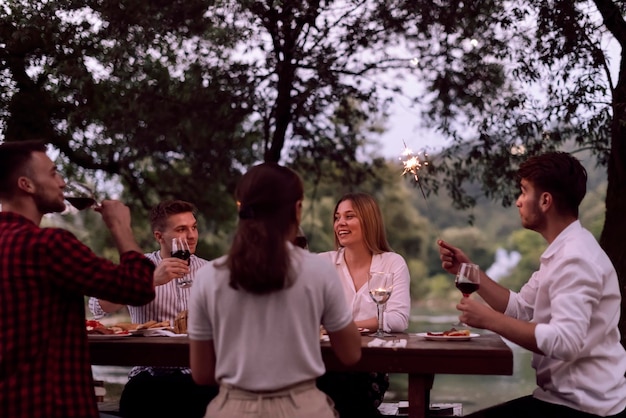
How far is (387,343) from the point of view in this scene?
3.11 meters

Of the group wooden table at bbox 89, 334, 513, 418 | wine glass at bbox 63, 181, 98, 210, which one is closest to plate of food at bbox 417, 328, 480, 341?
wooden table at bbox 89, 334, 513, 418

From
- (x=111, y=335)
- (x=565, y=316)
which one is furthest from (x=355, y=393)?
(x=565, y=316)

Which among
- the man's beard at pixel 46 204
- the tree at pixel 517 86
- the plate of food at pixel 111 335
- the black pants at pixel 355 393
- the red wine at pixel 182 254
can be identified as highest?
the tree at pixel 517 86

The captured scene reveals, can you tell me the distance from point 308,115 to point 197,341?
6407 millimetres

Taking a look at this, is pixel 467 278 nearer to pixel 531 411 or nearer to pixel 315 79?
pixel 531 411

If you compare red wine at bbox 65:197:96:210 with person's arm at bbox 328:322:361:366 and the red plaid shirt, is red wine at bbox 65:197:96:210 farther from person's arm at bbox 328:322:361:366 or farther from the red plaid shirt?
person's arm at bbox 328:322:361:366

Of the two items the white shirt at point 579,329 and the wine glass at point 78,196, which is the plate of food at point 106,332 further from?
the white shirt at point 579,329

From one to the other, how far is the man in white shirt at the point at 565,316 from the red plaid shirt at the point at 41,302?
1234 millimetres

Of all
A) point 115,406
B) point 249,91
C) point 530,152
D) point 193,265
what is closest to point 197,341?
point 193,265

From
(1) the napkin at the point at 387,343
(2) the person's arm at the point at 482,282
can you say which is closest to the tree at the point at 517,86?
(2) the person's arm at the point at 482,282

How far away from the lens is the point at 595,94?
6.57 m

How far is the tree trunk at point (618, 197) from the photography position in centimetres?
612

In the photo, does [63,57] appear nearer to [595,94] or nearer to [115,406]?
[115,406]

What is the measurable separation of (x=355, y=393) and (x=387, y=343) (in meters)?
0.80
